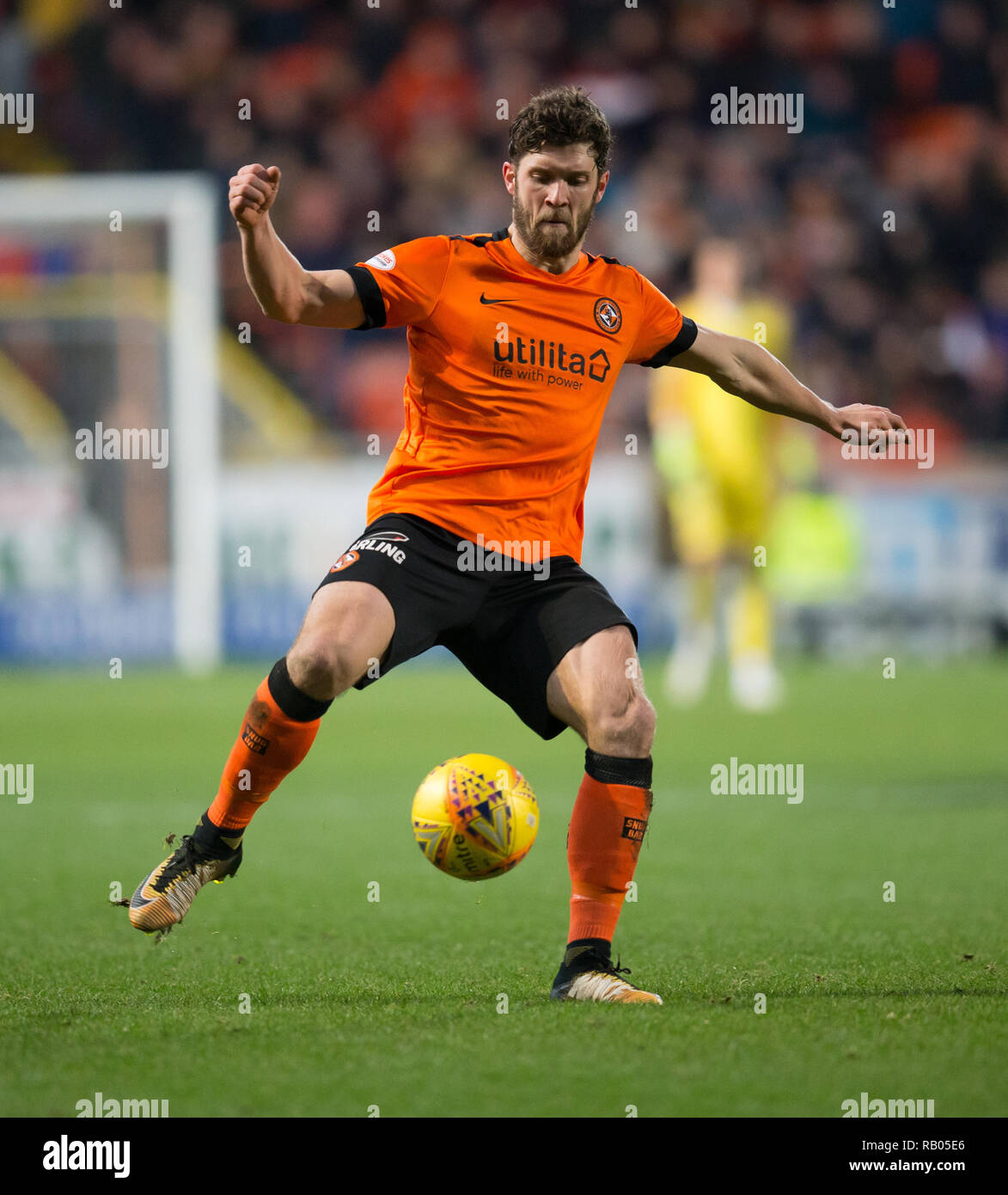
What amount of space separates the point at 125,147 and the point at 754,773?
1305cm

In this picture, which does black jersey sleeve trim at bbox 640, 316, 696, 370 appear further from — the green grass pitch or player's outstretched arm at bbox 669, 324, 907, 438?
the green grass pitch

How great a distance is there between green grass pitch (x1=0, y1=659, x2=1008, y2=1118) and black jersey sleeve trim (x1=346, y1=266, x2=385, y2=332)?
5.44 feet

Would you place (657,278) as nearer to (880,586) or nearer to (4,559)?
(880,586)

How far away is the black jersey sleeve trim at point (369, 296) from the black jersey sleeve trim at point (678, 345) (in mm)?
811

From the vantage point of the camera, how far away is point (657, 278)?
56.2ft

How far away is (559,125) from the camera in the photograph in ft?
14.2

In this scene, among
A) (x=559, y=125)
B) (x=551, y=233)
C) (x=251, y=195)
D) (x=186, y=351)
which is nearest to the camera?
(x=251, y=195)

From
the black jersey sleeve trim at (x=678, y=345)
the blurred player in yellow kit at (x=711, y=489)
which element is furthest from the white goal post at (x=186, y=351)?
the black jersey sleeve trim at (x=678, y=345)

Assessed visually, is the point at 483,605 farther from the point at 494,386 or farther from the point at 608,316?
the point at 608,316

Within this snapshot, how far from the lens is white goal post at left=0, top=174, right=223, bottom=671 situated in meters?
14.4

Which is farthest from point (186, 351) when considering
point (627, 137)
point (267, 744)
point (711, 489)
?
point (267, 744)

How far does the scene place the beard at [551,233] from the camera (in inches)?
175

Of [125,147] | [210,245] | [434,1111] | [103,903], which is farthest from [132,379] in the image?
[434,1111]

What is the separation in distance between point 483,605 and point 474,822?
580mm
